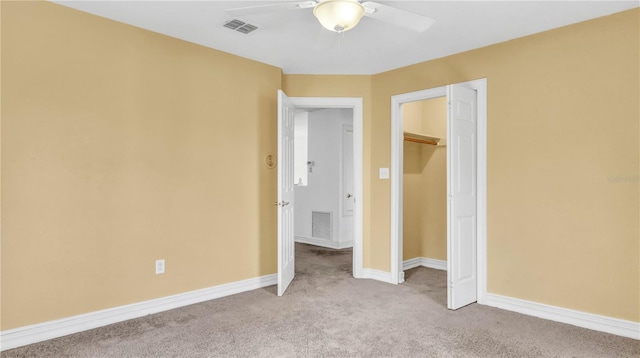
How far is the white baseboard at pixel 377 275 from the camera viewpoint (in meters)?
4.19

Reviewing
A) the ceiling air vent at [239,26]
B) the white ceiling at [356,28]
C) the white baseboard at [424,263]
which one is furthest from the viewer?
the white baseboard at [424,263]

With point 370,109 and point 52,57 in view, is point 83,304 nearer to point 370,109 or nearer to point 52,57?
point 52,57

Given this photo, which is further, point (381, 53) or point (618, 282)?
point (381, 53)

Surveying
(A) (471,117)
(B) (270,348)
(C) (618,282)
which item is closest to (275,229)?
(B) (270,348)

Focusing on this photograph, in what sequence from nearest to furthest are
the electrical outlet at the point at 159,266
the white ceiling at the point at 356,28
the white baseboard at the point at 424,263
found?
the white ceiling at the point at 356,28 → the electrical outlet at the point at 159,266 → the white baseboard at the point at 424,263

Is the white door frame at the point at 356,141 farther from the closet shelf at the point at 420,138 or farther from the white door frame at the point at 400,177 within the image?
the closet shelf at the point at 420,138

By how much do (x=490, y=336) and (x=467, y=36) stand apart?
2.43 meters

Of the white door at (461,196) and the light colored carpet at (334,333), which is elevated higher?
the white door at (461,196)

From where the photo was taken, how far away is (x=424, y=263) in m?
4.93

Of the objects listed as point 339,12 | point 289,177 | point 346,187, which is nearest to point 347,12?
point 339,12

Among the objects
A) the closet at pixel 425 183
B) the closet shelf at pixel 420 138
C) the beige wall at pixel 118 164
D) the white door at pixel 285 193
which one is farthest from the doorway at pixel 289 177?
the closet at pixel 425 183

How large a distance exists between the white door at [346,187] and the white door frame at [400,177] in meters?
2.20

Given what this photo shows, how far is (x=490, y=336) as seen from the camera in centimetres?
269

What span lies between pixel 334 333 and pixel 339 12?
86.3 inches
